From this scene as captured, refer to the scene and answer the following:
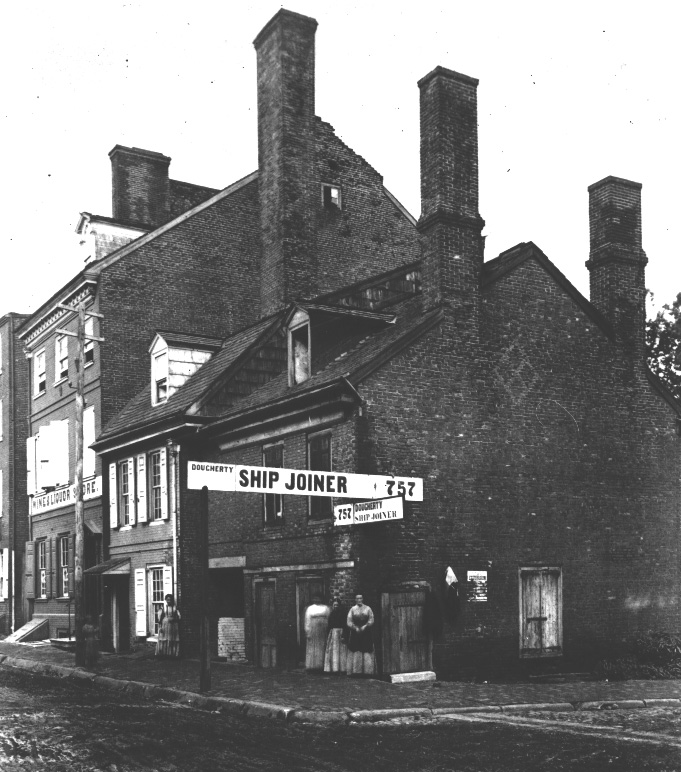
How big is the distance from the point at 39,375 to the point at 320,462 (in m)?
18.0

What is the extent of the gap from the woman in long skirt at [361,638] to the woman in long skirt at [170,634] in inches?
269

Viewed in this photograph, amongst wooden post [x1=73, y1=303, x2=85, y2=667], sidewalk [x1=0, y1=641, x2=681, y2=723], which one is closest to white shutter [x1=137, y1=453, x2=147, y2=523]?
wooden post [x1=73, y1=303, x2=85, y2=667]

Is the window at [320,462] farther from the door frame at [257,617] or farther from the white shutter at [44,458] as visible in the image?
the white shutter at [44,458]

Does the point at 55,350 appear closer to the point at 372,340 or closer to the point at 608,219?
the point at 372,340

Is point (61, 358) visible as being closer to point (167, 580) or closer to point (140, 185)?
point (140, 185)

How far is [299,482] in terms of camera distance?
18.0 meters

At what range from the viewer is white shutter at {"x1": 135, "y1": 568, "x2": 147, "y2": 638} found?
27.5m

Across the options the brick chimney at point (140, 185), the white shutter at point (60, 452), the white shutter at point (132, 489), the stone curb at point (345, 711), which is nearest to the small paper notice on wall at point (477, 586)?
the stone curb at point (345, 711)

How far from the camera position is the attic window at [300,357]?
23.1m

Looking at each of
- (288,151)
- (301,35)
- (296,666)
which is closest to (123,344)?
(288,151)

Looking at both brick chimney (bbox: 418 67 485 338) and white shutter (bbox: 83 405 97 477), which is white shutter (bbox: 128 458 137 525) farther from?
brick chimney (bbox: 418 67 485 338)

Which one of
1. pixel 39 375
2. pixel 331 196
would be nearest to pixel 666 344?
pixel 331 196

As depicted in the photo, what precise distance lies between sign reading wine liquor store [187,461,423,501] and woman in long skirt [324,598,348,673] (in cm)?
248

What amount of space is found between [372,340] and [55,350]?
49.9 feet
